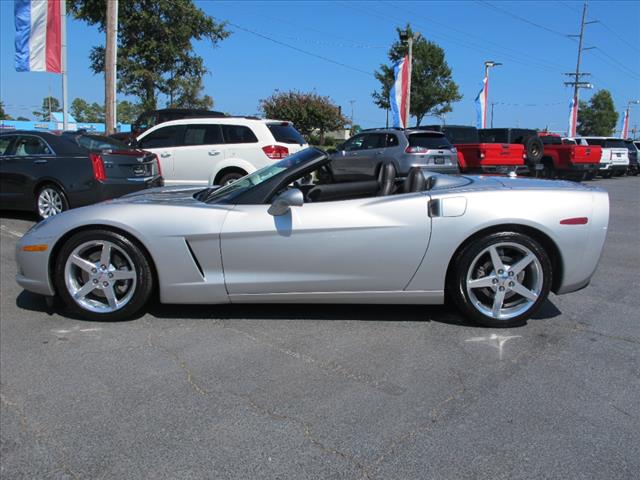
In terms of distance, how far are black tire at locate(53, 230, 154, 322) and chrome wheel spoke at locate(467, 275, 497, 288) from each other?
227 centimetres

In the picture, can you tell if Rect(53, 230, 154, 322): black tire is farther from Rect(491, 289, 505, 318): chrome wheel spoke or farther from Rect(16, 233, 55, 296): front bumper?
Rect(491, 289, 505, 318): chrome wheel spoke

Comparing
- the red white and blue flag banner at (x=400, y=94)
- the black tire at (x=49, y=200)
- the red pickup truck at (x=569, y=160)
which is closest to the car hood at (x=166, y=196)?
the black tire at (x=49, y=200)

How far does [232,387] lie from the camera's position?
3109 millimetres

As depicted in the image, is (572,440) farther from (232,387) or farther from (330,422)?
(232,387)

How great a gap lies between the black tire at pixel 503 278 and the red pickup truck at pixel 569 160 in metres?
15.7

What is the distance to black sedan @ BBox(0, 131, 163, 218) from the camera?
26.1ft

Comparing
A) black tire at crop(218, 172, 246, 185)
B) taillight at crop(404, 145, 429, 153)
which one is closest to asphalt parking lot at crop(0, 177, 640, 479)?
black tire at crop(218, 172, 246, 185)

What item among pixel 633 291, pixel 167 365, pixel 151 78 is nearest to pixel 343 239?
pixel 167 365

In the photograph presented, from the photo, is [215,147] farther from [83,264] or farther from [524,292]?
[524,292]

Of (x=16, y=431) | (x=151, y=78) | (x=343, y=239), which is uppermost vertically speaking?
(x=151, y=78)

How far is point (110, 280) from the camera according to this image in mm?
4059

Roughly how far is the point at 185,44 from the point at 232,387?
25313 millimetres

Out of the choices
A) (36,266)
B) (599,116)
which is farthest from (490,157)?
(599,116)

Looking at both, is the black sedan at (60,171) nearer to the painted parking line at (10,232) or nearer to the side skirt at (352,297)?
the painted parking line at (10,232)
